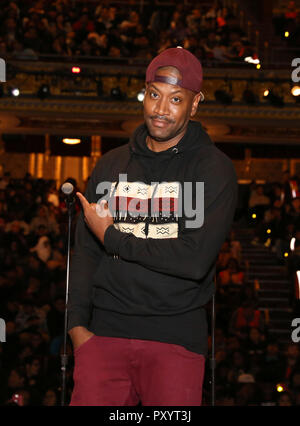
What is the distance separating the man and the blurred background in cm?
603

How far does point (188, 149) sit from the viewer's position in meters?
2.63

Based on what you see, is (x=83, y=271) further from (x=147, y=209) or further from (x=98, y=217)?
(x=147, y=209)

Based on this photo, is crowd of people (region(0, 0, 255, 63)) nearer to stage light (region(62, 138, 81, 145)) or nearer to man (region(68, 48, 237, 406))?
stage light (region(62, 138, 81, 145))

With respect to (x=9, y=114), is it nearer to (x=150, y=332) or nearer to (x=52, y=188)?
(x=52, y=188)

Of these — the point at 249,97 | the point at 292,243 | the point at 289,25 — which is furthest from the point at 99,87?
the point at 292,243

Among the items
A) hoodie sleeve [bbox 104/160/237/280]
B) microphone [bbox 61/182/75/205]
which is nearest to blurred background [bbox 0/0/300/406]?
microphone [bbox 61/182/75/205]

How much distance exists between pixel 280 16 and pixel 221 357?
12001mm

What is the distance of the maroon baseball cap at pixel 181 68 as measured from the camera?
101 inches

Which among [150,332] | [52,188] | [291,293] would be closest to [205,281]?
[150,332]

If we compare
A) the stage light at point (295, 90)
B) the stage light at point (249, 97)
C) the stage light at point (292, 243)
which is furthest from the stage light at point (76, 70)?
the stage light at point (292, 243)

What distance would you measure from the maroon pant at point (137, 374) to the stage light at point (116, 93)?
13.2 metres

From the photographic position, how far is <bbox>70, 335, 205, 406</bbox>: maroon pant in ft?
7.74

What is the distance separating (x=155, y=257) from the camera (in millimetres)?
2395
